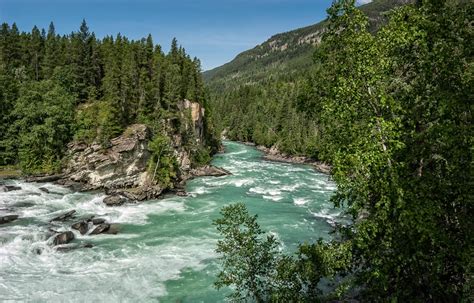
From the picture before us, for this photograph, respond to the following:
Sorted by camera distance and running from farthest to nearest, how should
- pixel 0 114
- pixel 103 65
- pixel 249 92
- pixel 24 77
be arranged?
pixel 249 92 < pixel 103 65 < pixel 24 77 < pixel 0 114

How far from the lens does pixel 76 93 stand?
6881 centimetres

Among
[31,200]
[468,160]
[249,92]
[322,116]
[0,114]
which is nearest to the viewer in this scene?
[468,160]

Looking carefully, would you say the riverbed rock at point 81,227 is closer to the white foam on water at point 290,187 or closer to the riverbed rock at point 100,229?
the riverbed rock at point 100,229

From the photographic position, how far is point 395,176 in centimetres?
927

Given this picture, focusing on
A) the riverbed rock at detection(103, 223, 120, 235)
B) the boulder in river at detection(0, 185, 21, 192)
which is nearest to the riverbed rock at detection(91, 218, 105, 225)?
the riverbed rock at detection(103, 223, 120, 235)

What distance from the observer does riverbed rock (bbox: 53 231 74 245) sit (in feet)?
102

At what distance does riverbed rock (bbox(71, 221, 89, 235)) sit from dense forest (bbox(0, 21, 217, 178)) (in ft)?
66.0

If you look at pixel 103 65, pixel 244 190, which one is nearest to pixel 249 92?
pixel 103 65

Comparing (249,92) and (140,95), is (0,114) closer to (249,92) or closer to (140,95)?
(140,95)

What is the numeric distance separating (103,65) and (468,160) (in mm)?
79534

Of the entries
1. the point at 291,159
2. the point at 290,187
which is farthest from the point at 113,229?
the point at 291,159

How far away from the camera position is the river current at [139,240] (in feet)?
79.0

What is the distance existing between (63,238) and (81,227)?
3.09m

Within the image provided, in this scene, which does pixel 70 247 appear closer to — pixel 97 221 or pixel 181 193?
pixel 97 221
